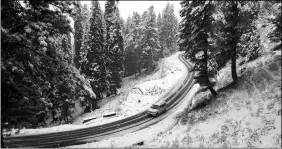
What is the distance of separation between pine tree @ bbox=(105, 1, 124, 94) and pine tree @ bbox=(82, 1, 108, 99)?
4721mm

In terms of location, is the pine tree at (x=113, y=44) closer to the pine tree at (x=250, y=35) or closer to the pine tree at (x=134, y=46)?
the pine tree at (x=134, y=46)

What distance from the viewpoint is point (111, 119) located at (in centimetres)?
3050

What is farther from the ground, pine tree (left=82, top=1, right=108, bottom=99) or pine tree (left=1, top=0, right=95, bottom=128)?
pine tree (left=82, top=1, right=108, bottom=99)

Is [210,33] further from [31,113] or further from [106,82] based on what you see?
[106,82]

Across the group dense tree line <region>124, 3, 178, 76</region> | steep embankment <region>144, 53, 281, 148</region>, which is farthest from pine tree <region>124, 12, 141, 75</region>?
steep embankment <region>144, 53, 281, 148</region>

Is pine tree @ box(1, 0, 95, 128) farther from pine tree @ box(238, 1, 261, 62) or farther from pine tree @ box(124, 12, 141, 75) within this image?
pine tree @ box(124, 12, 141, 75)

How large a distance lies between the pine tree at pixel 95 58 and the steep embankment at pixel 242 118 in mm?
25680

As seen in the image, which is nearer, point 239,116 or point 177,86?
point 239,116

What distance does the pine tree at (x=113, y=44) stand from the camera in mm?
48500

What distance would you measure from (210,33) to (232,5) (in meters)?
2.84

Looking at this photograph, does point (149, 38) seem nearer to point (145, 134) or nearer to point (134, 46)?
point (134, 46)

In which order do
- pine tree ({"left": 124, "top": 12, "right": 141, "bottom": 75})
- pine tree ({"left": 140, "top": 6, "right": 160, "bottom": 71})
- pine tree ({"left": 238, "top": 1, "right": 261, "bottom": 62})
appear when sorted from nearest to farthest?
pine tree ({"left": 238, "top": 1, "right": 261, "bottom": 62}) → pine tree ({"left": 140, "top": 6, "right": 160, "bottom": 71}) → pine tree ({"left": 124, "top": 12, "right": 141, "bottom": 75})

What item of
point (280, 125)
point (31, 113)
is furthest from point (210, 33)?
point (31, 113)

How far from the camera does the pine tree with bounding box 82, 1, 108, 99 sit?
40.9 m
